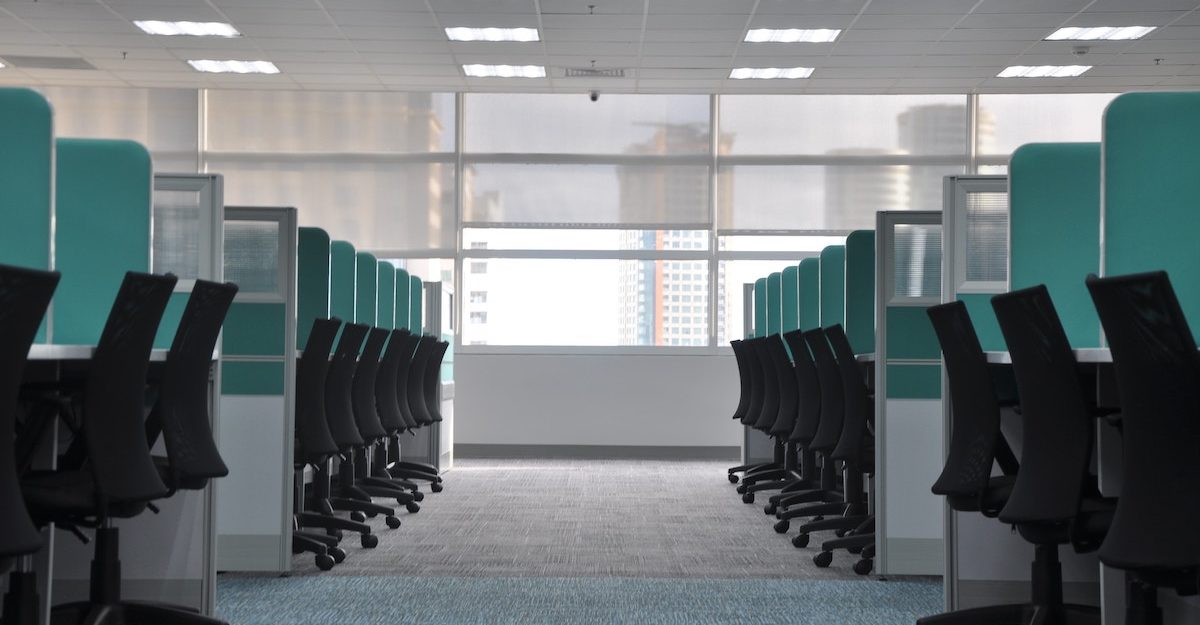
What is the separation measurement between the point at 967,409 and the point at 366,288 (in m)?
3.73

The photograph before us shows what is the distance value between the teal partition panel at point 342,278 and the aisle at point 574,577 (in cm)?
96

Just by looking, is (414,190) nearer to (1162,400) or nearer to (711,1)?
(711,1)

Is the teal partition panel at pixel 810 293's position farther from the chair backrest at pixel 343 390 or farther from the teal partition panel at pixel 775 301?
the chair backrest at pixel 343 390

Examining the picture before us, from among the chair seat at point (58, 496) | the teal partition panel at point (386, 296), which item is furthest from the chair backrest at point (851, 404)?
the teal partition panel at point (386, 296)

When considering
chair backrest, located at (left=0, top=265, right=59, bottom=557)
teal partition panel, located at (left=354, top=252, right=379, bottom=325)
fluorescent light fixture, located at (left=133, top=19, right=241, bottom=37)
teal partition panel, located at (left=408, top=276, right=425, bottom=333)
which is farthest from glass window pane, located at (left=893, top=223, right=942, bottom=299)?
fluorescent light fixture, located at (left=133, top=19, right=241, bottom=37)

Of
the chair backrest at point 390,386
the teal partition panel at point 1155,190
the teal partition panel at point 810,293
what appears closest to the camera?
the teal partition panel at point 1155,190

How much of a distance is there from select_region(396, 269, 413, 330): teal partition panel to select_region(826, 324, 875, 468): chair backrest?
311 cm

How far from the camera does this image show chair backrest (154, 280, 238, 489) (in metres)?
2.55

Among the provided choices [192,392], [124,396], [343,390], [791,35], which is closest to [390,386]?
[343,390]

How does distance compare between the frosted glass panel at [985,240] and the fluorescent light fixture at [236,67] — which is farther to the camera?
the fluorescent light fixture at [236,67]

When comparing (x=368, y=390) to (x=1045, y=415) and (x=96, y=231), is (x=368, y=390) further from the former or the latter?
(x=1045, y=415)

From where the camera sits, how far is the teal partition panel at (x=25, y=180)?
257cm

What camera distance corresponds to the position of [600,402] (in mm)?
9008

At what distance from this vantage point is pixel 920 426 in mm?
3705
